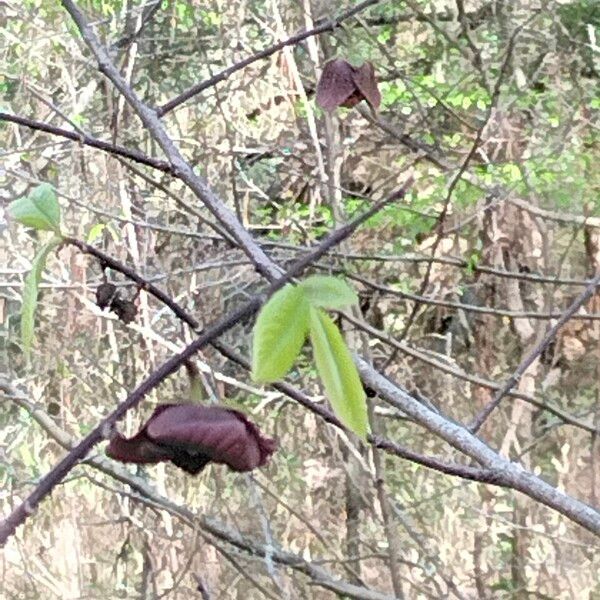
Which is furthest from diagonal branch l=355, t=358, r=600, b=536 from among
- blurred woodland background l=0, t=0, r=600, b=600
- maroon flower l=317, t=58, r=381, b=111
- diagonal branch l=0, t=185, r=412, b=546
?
blurred woodland background l=0, t=0, r=600, b=600

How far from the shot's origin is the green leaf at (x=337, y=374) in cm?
40

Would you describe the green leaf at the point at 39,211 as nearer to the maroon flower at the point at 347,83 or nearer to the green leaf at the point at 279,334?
the green leaf at the point at 279,334

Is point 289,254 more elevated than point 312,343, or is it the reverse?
point 312,343

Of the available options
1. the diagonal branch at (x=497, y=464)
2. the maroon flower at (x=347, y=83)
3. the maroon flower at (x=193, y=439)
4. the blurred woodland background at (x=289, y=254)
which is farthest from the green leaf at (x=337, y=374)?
the blurred woodland background at (x=289, y=254)

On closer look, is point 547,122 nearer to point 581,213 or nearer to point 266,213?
point 581,213

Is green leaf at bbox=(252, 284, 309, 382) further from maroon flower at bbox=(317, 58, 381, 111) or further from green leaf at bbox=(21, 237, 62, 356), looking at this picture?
maroon flower at bbox=(317, 58, 381, 111)

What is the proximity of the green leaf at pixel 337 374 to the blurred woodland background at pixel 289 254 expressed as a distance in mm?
2009

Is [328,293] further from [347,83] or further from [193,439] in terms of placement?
[347,83]

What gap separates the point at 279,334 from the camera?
410mm

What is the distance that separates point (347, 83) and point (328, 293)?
0.83 metres

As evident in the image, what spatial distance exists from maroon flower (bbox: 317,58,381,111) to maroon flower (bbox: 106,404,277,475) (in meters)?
0.74

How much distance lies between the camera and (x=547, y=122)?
2.86 meters

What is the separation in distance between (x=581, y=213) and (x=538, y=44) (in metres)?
0.50

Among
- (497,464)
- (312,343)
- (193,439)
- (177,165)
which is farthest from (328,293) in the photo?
(177,165)
